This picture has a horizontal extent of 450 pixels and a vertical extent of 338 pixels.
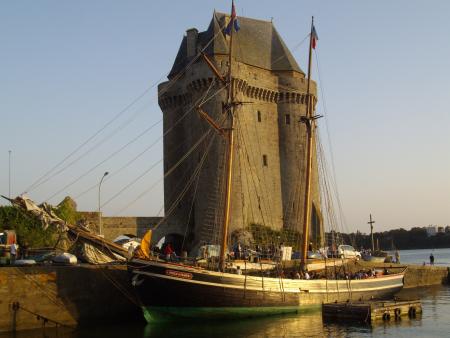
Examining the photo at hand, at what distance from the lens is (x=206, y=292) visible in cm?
3066

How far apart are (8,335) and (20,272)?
300 cm

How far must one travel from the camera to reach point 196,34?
197 ft

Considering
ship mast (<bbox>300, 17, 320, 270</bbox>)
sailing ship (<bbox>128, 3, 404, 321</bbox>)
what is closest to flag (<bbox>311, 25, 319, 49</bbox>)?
ship mast (<bbox>300, 17, 320, 270</bbox>)

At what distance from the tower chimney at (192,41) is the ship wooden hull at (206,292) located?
31458 mm

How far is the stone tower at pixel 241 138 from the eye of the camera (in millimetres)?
53875

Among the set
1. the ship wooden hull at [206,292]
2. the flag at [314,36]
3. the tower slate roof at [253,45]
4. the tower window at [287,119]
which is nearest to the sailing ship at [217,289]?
the ship wooden hull at [206,292]

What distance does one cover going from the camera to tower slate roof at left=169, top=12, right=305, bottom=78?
2328 inches

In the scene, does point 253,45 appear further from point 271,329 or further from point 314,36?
point 271,329

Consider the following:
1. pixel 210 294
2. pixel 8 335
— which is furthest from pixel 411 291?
pixel 8 335

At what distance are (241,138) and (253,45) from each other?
12730 mm

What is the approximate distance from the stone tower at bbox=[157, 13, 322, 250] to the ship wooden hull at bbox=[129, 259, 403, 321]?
668 inches

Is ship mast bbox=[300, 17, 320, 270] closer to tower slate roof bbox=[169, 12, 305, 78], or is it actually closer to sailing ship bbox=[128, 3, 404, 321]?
sailing ship bbox=[128, 3, 404, 321]

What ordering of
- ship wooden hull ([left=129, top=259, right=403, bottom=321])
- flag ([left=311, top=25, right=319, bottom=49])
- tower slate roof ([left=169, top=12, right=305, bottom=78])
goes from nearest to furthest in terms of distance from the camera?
ship wooden hull ([left=129, top=259, right=403, bottom=321]), flag ([left=311, top=25, right=319, bottom=49]), tower slate roof ([left=169, top=12, right=305, bottom=78])

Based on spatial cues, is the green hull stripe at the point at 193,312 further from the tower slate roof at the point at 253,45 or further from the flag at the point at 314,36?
the tower slate roof at the point at 253,45
